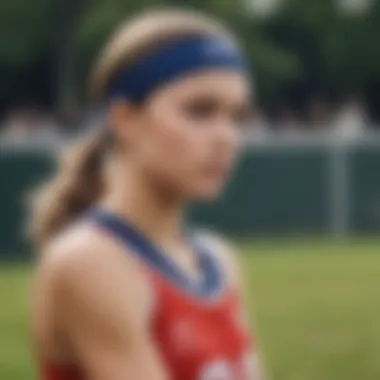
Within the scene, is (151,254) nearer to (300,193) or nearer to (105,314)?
(105,314)

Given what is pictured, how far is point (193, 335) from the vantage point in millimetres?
2727

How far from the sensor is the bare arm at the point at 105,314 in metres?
2.70

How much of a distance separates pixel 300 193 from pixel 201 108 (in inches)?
757

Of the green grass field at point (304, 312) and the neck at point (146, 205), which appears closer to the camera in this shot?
the neck at point (146, 205)

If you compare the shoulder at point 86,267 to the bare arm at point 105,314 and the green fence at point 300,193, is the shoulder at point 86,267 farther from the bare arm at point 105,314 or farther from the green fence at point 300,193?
the green fence at point 300,193

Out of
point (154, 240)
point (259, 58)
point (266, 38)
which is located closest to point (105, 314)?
point (154, 240)

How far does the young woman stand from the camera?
2707mm

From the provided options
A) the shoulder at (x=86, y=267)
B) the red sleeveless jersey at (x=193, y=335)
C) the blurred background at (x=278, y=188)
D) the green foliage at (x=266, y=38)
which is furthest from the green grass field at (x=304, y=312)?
the green foliage at (x=266, y=38)

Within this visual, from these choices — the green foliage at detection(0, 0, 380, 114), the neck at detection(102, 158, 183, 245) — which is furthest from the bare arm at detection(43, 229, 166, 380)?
the green foliage at detection(0, 0, 380, 114)

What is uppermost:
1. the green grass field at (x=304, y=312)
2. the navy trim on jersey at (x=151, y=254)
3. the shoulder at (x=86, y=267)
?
the green grass field at (x=304, y=312)

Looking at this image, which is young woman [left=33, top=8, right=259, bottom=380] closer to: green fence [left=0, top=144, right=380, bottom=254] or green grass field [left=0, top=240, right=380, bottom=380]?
green grass field [left=0, top=240, right=380, bottom=380]

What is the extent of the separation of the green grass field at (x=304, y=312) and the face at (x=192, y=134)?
6.70 metres

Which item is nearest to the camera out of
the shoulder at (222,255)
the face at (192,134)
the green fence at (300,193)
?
the face at (192,134)

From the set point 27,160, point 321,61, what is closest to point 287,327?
point 27,160
